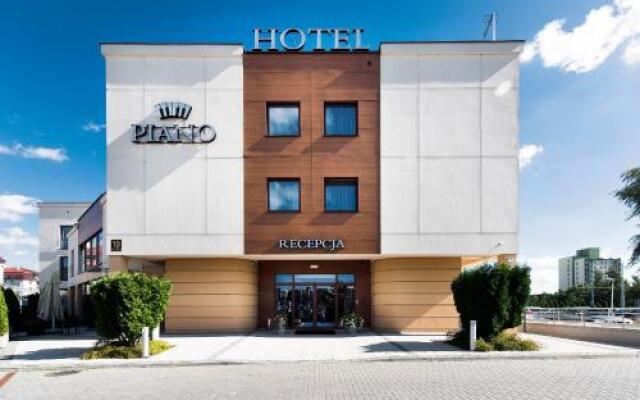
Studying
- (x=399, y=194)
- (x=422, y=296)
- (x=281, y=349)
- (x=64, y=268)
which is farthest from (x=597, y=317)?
(x=64, y=268)

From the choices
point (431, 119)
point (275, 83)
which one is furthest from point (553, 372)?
point (275, 83)

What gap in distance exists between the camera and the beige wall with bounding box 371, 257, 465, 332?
22562mm

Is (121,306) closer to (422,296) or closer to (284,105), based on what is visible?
(284,105)

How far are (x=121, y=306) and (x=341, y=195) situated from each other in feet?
33.2

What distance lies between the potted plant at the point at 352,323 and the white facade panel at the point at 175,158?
5.91 meters

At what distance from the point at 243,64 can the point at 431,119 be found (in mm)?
8623

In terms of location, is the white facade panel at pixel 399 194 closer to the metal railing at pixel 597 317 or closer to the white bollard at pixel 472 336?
the white bollard at pixel 472 336

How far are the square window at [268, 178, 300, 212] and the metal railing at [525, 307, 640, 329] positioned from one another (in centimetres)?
1381

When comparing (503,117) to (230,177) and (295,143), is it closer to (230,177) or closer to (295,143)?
(295,143)

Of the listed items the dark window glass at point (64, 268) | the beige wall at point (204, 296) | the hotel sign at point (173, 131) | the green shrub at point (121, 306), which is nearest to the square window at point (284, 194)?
the hotel sign at point (173, 131)

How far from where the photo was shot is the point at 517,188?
69.6ft

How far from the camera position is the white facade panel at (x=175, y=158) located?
21.0 m

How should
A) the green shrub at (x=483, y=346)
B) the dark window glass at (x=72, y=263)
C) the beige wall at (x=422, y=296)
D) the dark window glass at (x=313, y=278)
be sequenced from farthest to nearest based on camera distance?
1. the dark window glass at (x=72, y=263)
2. the dark window glass at (x=313, y=278)
3. the beige wall at (x=422, y=296)
4. the green shrub at (x=483, y=346)

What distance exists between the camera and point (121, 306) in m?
15.8
